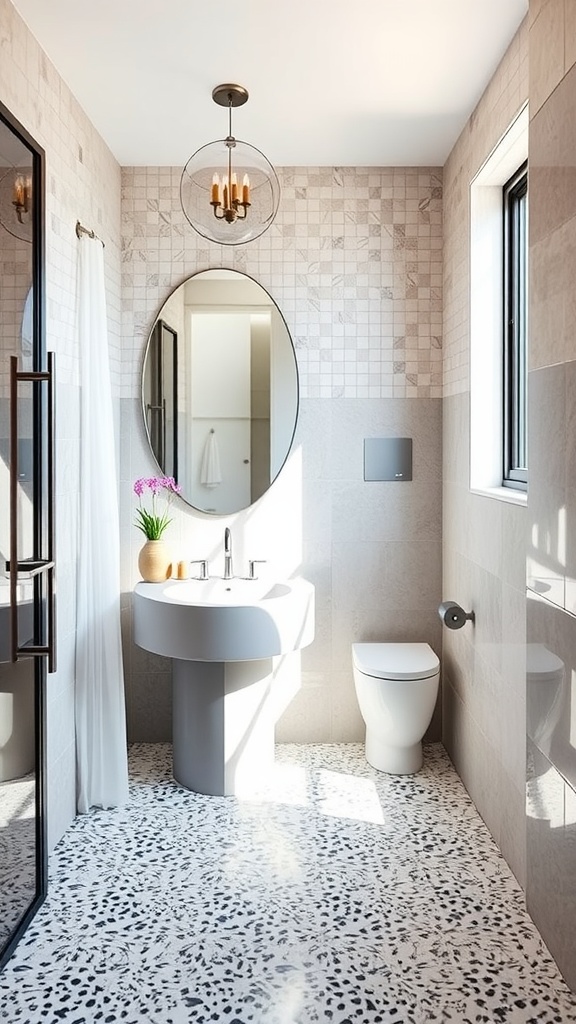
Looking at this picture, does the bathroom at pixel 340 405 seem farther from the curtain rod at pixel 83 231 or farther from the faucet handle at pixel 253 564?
the curtain rod at pixel 83 231

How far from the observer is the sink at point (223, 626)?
2.91 metres

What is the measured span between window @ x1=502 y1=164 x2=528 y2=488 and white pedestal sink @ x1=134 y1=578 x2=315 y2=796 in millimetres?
934

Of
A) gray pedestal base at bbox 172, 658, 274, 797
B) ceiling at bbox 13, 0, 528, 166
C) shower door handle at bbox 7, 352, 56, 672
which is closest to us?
shower door handle at bbox 7, 352, 56, 672

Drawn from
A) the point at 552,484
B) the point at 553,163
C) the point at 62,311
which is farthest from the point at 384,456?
the point at 553,163

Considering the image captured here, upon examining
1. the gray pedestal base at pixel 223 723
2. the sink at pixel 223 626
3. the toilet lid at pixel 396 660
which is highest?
the sink at pixel 223 626

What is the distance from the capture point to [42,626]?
2.35m

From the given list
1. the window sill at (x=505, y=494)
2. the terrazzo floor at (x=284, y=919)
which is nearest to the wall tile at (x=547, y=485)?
the window sill at (x=505, y=494)

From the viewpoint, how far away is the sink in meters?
2.91

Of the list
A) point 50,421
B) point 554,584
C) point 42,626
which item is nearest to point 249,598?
point 42,626

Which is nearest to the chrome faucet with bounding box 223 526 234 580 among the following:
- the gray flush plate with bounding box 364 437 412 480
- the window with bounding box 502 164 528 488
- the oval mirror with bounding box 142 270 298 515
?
the oval mirror with bounding box 142 270 298 515

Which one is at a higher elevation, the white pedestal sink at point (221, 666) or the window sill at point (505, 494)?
the window sill at point (505, 494)

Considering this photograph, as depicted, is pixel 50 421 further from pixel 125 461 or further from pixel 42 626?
pixel 125 461

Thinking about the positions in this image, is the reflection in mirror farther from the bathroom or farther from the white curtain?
the bathroom

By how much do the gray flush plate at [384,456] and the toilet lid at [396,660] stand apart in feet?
2.44
